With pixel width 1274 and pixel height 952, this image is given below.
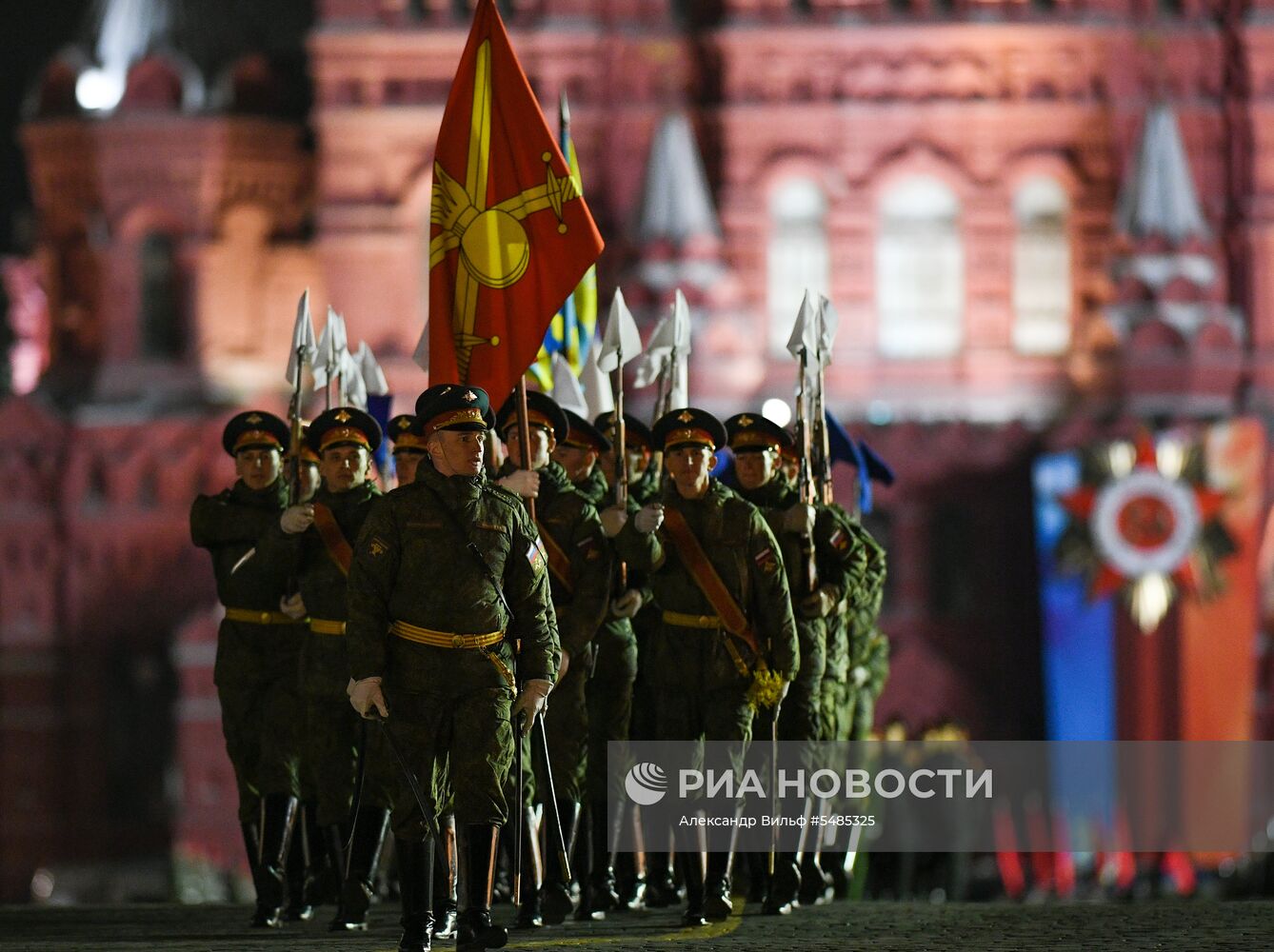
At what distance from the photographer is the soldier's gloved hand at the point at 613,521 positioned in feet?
39.8

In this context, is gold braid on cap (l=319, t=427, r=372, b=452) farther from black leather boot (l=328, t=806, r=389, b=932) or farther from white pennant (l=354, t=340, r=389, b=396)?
white pennant (l=354, t=340, r=389, b=396)

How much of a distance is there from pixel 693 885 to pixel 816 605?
165 cm

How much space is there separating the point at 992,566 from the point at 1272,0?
23.6 ft

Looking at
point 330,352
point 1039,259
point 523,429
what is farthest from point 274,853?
point 1039,259

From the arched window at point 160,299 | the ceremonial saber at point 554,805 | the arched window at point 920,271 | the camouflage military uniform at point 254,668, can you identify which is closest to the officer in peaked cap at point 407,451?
the camouflage military uniform at point 254,668

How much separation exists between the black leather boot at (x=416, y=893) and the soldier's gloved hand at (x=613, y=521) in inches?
81.3

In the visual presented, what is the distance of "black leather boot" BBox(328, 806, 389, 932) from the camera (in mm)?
11578

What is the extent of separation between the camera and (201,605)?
3262cm

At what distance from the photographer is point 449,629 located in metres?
10.2

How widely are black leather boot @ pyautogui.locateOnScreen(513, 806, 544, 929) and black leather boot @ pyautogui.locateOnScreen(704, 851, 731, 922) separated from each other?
684 mm

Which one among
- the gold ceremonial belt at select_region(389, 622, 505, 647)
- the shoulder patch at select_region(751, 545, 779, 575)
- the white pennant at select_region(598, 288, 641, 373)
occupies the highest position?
the white pennant at select_region(598, 288, 641, 373)

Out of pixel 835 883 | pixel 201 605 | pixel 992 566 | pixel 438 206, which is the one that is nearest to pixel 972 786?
pixel 835 883

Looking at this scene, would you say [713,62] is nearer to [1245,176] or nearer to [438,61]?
[438,61]

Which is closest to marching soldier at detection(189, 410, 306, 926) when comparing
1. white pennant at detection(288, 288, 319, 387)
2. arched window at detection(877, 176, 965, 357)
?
white pennant at detection(288, 288, 319, 387)
